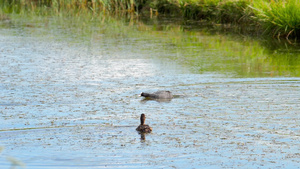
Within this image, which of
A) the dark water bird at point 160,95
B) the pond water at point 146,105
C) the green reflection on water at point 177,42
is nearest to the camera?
the pond water at point 146,105

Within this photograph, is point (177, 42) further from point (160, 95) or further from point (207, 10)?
point (160, 95)

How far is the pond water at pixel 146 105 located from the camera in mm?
5969

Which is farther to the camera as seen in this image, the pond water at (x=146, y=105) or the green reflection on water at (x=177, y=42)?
the green reflection on water at (x=177, y=42)

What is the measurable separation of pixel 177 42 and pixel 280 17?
336 centimetres

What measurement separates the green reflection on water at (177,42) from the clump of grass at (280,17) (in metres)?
0.68

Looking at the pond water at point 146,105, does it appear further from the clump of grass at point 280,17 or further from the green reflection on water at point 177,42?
the clump of grass at point 280,17

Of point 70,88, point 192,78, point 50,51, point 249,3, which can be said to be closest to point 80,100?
point 70,88

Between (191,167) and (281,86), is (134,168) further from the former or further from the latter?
(281,86)

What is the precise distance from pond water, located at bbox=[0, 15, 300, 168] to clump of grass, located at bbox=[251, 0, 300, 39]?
1696mm

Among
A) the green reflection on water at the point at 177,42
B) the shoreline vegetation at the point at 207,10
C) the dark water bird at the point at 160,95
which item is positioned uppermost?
the shoreline vegetation at the point at 207,10

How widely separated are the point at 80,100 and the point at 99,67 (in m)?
3.02

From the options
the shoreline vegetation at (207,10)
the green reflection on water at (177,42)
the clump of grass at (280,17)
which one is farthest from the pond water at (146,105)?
the shoreline vegetation at (207,10)

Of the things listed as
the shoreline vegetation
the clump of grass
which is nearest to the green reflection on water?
the clump of grass

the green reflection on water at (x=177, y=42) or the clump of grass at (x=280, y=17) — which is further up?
the clump of grass at (x=280, y=17)
